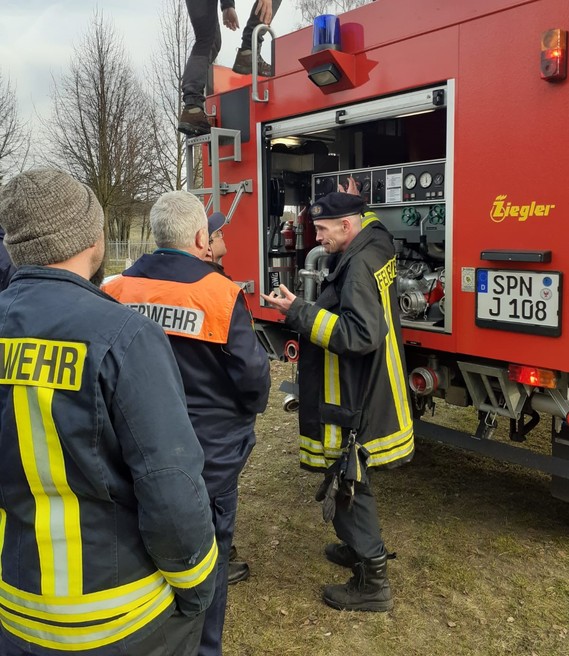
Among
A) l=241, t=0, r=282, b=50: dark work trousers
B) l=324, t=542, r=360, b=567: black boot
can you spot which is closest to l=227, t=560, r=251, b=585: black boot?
l=324, t=542, r=360, b=567: black boot

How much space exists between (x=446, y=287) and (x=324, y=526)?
1.59m

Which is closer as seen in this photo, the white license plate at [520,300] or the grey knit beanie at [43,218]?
the grey knit beanie at [43,218]

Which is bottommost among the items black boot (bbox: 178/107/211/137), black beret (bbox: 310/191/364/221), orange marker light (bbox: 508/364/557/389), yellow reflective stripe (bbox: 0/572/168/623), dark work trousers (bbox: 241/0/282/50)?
yellow reflective stripe (bbox: 0/572/168/623)

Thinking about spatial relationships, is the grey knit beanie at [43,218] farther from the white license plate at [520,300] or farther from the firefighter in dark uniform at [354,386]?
the white license plate at [520,300]

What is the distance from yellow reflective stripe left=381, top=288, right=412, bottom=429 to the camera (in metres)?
2.83

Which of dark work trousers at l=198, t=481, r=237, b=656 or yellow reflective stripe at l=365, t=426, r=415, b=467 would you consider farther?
yellow reflective stripe at l=365, t=426, r=415, b=467

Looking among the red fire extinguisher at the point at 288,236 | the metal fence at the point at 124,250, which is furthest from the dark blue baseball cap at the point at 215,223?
the metal fence at the point at 124,250

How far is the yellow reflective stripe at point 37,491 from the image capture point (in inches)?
51.6

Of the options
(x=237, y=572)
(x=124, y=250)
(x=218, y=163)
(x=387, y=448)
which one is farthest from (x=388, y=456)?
(x=124, y=250)

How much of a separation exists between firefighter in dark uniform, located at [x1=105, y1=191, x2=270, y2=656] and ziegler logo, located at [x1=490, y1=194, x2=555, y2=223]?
1.30m

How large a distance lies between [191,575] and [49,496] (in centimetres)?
36

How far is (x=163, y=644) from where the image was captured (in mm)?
1477

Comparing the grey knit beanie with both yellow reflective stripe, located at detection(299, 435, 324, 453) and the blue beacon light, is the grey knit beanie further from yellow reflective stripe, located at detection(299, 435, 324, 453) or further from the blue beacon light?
the blue beacon light

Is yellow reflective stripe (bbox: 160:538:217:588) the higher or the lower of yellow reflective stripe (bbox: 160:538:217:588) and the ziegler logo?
the lower
